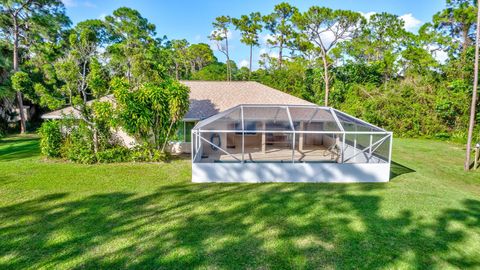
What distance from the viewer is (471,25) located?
22734mm

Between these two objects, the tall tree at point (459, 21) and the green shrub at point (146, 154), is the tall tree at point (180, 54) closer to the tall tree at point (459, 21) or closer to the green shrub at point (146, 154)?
the green shrub at point (146, 154)

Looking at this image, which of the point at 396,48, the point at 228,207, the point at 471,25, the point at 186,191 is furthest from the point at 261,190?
the point at 396,48

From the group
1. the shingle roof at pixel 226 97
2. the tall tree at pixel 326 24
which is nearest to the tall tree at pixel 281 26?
the tall tree at pixel 326 24

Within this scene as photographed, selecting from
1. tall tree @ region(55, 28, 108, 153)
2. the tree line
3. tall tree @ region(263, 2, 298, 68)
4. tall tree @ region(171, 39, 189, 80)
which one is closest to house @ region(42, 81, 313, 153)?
tall tree @ region(55, 28, 108, 153)

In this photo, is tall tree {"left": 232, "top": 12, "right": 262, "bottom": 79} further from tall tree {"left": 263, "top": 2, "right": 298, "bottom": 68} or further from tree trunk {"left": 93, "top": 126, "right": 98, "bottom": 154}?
tree trunk {"left": 93, "top": 126, "right": 98, "bottom": 154}

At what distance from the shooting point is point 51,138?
12516 millimetres

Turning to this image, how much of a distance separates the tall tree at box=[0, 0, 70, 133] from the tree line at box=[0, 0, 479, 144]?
0.08 metres

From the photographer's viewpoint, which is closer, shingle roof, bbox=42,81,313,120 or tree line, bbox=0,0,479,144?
tree line, bbox=0,0,479,144

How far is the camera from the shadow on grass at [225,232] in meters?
5.14

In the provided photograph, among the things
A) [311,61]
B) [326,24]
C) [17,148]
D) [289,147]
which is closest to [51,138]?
[17,148]

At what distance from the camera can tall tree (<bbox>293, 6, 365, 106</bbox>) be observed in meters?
25.3

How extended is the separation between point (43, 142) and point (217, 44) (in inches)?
1244

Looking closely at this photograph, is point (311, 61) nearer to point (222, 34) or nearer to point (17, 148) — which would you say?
point (222, 34)

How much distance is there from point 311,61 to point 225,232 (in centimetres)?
2855
